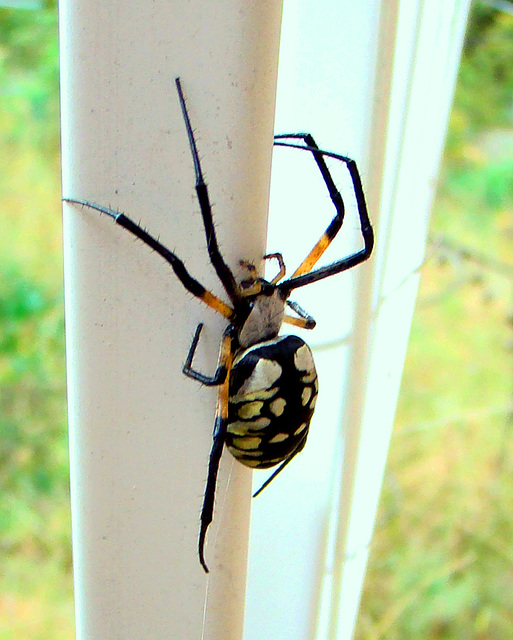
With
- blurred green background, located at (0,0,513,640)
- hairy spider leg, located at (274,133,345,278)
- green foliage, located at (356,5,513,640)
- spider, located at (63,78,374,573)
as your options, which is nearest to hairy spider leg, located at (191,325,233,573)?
spider, located at (63,78,374,573)

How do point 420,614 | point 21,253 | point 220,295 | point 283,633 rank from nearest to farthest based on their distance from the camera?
1. point 220,295
2. point 283,633
3. point 21,253
4. point 420,614

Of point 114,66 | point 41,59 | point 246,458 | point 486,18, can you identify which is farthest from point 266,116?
point 486,18

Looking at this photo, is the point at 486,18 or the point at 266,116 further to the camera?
the point at 486,18

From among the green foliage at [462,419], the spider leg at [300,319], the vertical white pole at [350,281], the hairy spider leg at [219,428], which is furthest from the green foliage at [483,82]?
the hairy spider leg at [219,428]

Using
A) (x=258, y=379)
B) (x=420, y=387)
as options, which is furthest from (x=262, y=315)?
(x=420, y=387)

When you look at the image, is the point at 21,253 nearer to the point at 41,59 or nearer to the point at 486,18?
the point at 41,59

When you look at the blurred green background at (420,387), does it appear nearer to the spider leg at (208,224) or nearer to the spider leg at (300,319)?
the spider leg at (300,319)
